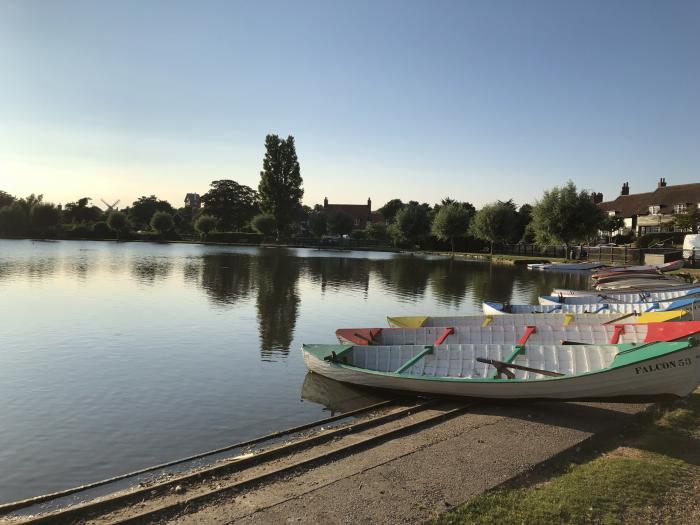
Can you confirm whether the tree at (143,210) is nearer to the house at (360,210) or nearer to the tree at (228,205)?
the tree at (228,205)

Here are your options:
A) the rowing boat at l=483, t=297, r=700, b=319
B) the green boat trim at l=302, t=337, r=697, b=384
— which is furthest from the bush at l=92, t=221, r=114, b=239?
the green boat trim at l=302, t=337, r=697, b=384

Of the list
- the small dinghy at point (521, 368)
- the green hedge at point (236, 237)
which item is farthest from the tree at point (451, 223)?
the small dinghy at point (521, 368)

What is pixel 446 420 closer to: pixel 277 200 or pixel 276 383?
pixel 276 383

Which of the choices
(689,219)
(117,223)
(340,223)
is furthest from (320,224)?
(689,219)

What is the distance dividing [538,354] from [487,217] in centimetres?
7147

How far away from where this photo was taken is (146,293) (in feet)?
110

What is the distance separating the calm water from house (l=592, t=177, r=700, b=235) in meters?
61.5

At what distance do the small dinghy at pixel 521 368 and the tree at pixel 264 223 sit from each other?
98817mm

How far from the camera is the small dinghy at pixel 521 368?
9.86 meters

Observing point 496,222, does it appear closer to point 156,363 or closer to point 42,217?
point 156,363

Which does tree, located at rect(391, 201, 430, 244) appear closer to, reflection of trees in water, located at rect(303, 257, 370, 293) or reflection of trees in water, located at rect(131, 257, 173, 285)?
reflection of trees in water, located at rect(303, 257, 370, 293)

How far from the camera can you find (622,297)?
2670cm

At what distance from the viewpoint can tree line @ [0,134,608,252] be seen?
6738 cm

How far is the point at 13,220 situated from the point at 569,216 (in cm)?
12048
